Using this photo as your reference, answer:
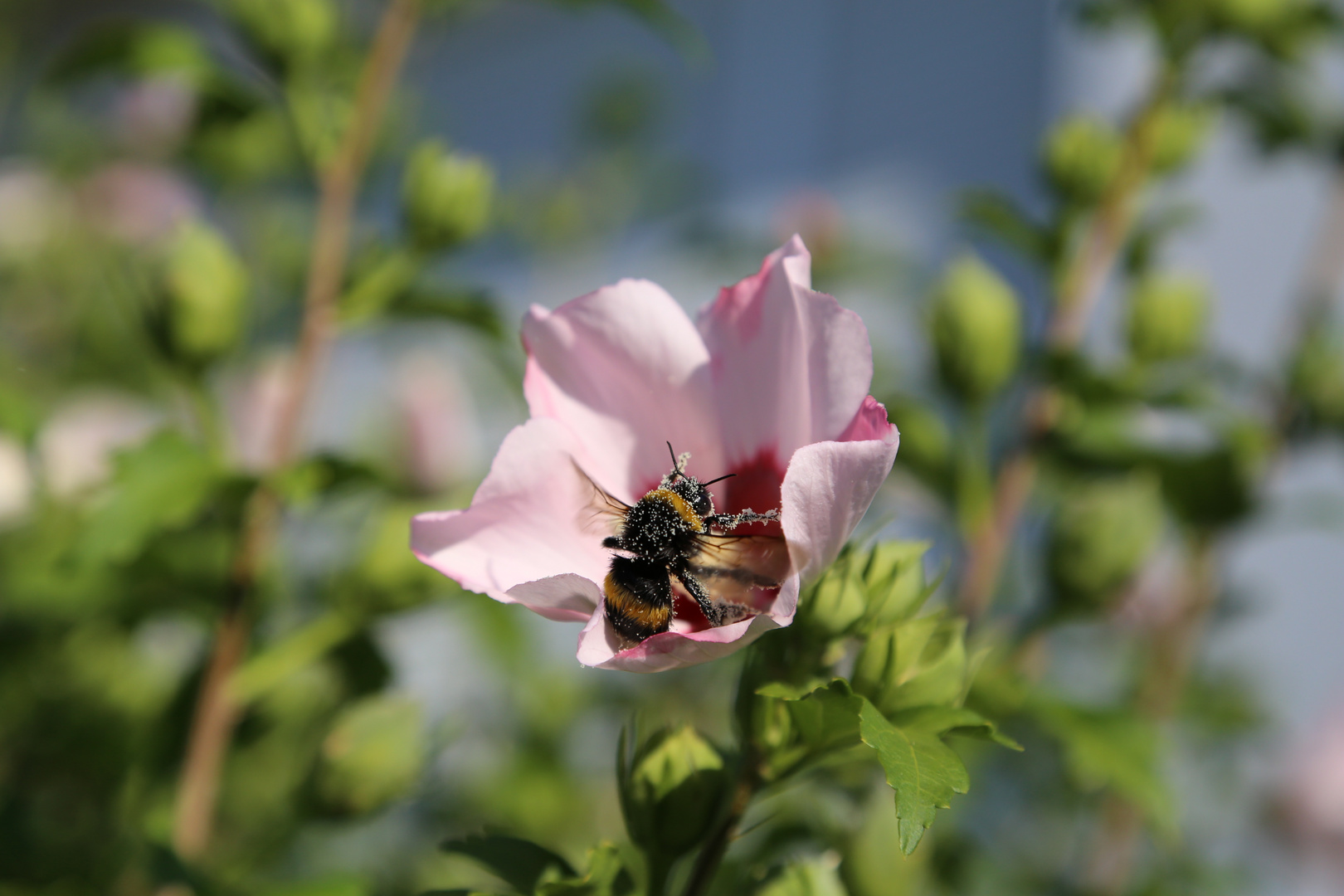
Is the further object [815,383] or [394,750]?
[394,750]

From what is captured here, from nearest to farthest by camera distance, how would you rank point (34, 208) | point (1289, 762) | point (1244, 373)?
point (1244, 373), point (1289, 762), point (34, 208)

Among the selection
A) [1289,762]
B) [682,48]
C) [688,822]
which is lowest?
[1289,762]

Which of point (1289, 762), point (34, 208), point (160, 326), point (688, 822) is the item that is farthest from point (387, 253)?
point (34, 208)

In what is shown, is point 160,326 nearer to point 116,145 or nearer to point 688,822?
point 688,822

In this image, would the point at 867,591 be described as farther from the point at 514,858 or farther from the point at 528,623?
the point at 528,623

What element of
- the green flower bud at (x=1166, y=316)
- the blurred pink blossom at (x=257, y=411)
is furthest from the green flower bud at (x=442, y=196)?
the green flower bud at (x=1166, y=316)

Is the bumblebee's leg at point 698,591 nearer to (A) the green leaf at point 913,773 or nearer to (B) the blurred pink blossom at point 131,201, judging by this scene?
(A) the green leaf at point 913,773
